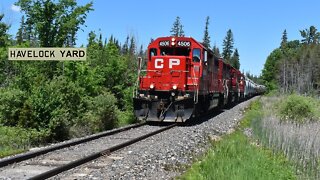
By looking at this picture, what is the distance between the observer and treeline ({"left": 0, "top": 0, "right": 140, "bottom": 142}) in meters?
14.8

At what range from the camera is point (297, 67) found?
122 m

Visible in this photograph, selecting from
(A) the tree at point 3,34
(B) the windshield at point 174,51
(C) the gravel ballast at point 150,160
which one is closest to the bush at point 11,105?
(C) the gravel ballast at point 150,160

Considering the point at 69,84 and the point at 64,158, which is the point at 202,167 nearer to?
the point at 64,158

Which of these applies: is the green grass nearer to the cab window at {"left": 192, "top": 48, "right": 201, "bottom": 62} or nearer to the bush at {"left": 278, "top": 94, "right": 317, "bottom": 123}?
the cab window at {"left": 192, "top": 48, "right": 201, "bottom": 62}

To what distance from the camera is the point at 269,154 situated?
35.5ft

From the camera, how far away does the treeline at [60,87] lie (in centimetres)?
1482

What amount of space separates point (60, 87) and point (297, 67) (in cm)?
11386

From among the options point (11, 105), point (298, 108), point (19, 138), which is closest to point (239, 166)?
point (19, 138)

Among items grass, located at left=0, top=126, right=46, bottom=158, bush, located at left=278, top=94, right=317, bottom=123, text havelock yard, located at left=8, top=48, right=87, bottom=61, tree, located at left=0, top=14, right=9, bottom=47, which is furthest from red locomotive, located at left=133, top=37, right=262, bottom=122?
tree, located at left=0, top=14, right=9, bottom=47

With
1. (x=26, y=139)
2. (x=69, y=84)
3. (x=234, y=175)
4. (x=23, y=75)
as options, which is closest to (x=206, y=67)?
(x=69, y=84)

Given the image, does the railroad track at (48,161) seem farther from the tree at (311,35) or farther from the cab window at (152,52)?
the tree at (311,35)

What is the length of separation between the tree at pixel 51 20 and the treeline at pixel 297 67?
3057 inches

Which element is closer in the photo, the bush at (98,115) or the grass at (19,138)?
the grass at (19,138)

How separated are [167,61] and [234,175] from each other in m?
12.6
